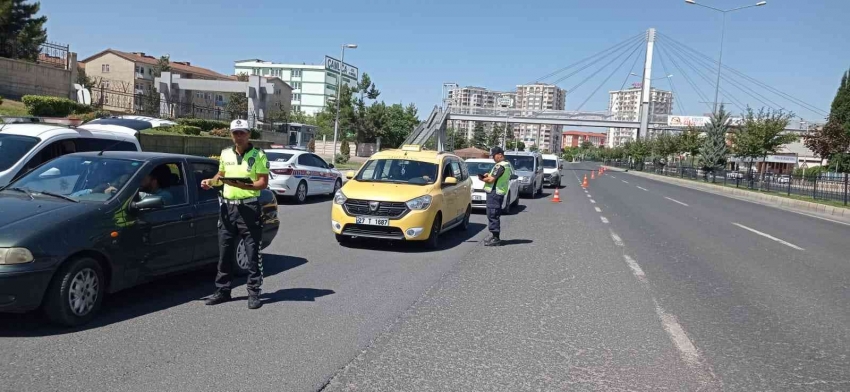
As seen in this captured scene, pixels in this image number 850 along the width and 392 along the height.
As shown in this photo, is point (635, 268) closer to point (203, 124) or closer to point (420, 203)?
point (420, 203)

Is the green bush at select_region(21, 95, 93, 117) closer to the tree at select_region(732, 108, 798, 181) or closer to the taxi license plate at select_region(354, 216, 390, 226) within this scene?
the taxi license plate at select_region(354, 216, 390, 226)

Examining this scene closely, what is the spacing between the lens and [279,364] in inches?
183

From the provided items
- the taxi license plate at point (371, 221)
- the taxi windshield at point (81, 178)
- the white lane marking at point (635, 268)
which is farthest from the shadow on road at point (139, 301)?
the white lane marking at point (635, 268)

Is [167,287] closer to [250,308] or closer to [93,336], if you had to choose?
[250,308]

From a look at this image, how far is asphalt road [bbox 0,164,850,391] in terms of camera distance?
14.8 feet

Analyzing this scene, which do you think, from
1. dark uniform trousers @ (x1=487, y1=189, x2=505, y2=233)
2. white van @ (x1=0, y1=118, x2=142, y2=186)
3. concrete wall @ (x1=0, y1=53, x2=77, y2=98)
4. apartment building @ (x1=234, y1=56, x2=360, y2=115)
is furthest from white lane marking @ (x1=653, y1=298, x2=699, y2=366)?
apartment building @ (x1=234, y1=56, x2=360, y2=115)

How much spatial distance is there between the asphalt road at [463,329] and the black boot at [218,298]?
9 centimetres

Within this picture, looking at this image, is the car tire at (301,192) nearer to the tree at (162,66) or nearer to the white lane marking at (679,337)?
the white lane marking at (679,337)

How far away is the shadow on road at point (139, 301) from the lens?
5262 millimetres

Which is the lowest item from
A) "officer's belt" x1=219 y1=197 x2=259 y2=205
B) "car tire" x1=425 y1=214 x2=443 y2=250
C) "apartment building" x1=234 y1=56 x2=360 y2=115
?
"car tire" x1=425 y1=214 x2=443 y2=250

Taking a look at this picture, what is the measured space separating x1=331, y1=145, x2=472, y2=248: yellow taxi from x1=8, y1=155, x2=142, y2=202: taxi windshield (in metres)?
4.11

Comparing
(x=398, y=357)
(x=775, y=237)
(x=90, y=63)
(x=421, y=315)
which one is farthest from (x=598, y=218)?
(x=90, y=63)

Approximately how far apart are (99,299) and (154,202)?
989mm

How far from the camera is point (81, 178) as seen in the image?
624cm
